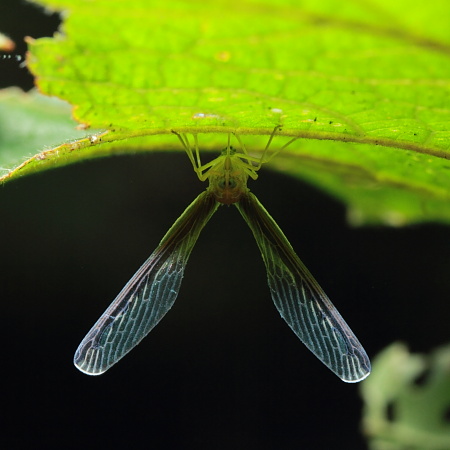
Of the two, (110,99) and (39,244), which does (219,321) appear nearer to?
(39,244)

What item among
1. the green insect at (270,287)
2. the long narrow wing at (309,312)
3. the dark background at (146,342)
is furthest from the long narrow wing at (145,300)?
the dark background at (146,342)

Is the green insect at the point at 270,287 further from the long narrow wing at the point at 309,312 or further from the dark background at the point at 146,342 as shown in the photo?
the dark background at the point at 146,342

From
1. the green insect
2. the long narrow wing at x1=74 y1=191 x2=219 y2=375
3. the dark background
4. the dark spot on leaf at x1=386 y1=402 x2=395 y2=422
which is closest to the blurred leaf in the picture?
the dark spot on leaf at x1=386 y1=402 x2=395 y2=422

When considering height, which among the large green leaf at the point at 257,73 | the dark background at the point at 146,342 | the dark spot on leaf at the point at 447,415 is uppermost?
the dark background at the point at 146,342

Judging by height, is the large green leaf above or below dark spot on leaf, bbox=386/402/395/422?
below

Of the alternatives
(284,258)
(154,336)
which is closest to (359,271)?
(154,336)

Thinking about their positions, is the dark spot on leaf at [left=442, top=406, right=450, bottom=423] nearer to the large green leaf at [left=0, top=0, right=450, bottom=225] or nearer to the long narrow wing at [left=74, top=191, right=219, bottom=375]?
the large green leaf at [left=0, top=0, right=450, bottom=225]
